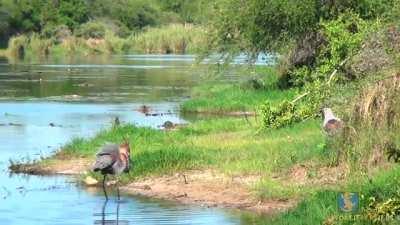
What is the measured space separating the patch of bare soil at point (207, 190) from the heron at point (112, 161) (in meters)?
0.44

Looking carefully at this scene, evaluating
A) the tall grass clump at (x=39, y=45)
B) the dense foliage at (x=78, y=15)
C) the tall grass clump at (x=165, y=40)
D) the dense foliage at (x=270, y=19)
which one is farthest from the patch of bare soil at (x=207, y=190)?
the tall grass clump at (x=39, y=45)

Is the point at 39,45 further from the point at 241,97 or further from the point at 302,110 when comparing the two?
the point at 302,110

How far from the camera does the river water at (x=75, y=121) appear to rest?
15088 mm

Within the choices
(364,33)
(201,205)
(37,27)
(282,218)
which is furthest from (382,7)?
(37,27)

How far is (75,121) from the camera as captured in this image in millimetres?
30375

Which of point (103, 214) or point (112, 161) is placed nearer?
point (103, 214)

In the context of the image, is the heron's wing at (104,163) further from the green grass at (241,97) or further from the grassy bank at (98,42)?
the grassy bank at (98,42)

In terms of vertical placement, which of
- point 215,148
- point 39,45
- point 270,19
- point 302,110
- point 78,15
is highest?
point 270,19

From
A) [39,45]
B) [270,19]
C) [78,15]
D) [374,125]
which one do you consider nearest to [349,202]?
[374,125]

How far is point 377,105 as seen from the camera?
52.1 feet

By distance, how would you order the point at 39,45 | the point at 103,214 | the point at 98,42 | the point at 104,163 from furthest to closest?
1. the point at 98,42
2. the point at 39,45
3. the point at 104,163
4. the point at 103,214

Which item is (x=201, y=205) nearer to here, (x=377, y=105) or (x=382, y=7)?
(x=377, y=105)

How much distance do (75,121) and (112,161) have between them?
44.8ft

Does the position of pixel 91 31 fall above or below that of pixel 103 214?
below
